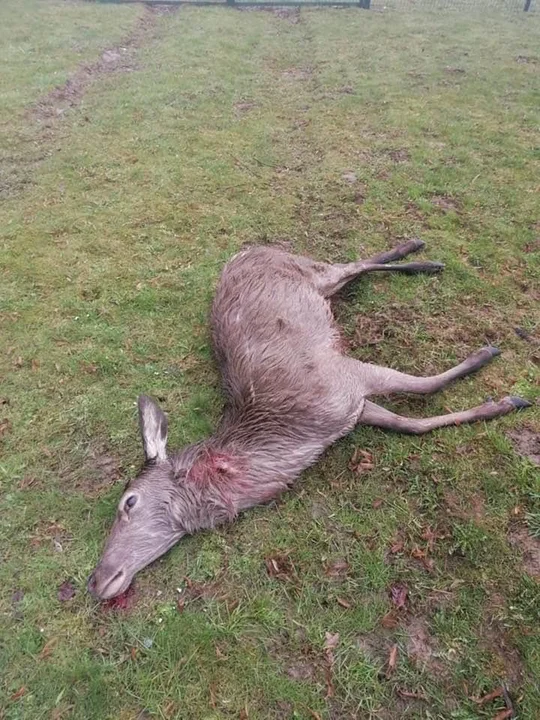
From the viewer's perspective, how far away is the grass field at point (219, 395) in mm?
2951

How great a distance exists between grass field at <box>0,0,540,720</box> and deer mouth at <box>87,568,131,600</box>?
124mm

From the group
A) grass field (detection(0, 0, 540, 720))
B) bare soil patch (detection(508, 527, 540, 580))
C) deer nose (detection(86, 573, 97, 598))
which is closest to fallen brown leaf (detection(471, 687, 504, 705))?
grass field (detection(0, 0, 540, 720))

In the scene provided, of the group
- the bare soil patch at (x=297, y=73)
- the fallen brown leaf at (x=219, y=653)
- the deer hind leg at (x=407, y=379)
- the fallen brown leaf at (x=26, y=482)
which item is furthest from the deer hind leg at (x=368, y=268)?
the bare soil patch at (x=297, y=73)

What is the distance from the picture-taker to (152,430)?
3615 mm

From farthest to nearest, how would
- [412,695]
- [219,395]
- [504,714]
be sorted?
[219,395] → [412,695] → [504,714]

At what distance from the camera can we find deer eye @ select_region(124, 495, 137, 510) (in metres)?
3.40

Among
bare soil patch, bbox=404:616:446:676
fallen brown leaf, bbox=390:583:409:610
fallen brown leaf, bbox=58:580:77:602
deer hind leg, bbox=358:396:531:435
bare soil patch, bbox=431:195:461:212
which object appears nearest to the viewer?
bare soil patch, bbox=404:616:446:676

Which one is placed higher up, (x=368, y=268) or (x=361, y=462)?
(x=368, y=268)

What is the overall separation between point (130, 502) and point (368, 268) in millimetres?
3161

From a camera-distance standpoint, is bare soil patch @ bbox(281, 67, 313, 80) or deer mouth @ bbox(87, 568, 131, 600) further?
bare soil patch @ bbox(281, 67, 313, 80)

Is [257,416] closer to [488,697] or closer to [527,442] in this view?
[527,442]

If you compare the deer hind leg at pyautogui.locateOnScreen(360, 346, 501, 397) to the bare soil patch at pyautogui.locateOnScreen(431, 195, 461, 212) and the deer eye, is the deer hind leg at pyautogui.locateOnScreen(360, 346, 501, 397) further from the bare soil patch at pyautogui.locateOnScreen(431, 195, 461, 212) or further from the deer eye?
the bare soil patch at pyautogui.locateOnScreen(431, 195, 461, 212)

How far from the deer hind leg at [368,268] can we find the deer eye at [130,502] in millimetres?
2486

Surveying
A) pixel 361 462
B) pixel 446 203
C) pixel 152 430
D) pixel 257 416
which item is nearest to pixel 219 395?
pixel 257 416
